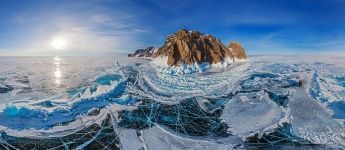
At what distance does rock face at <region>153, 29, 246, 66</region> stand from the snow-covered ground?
10197mm

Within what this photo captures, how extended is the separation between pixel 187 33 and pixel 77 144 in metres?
28.0

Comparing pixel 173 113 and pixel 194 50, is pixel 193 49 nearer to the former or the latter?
pixel 194 50

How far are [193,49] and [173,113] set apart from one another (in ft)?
65.6

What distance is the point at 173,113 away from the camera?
48.1 feet

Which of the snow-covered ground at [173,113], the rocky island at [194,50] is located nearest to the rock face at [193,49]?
the rocky island at [194,50]

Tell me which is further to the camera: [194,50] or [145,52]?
[145,52]

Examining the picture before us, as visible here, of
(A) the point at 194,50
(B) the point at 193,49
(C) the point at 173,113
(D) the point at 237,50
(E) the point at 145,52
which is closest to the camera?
(C) the point at 173,113

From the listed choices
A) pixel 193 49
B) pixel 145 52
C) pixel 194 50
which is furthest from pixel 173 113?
pixel 145 52

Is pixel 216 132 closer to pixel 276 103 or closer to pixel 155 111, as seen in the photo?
pixel 155 111

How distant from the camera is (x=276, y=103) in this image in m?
15.9

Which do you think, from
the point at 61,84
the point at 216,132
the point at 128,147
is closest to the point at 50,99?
the point at 61,84

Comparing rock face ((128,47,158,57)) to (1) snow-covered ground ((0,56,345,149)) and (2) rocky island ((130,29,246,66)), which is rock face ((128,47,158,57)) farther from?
(1) snow-covered ground ((0,56,345,149))

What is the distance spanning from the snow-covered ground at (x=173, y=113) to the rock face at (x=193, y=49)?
1020cm

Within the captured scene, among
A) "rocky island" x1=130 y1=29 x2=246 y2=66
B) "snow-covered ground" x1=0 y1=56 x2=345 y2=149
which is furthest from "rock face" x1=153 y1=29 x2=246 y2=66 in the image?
"snow-covered ground" x1=0 y1=56 x2=345 y2=149
